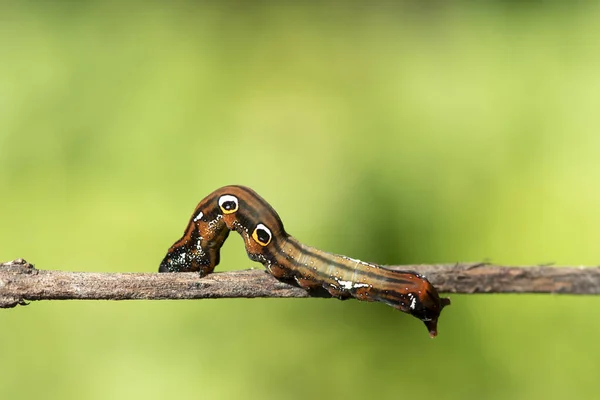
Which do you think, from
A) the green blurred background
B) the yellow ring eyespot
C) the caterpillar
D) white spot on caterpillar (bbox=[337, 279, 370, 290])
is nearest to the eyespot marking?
the caterpillar

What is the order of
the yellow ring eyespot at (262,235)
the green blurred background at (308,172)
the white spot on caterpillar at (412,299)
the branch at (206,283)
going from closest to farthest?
the branch at (206,283) → the white spot on caterpillar at (412,299) → the yellow ring eyespot at (262,235) → the green blurred background at (308,172)

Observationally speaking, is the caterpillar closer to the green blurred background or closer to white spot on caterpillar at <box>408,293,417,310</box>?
white spot on caterpillar at <box>408,293,417,310</box>

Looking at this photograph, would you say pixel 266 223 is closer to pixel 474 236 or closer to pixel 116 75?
pixel 474 236

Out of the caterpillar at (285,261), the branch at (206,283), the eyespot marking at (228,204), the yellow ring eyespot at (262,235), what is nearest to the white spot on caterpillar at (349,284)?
the caterpillar at (285,261)

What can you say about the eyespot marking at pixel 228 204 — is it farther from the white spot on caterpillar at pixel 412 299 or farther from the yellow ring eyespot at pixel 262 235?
the white spot on caterpillar at pixel 412 299

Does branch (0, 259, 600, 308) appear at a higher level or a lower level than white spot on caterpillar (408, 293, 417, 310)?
higher

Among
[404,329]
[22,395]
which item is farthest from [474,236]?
[22,395]

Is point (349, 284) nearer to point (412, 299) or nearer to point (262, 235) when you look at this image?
point (412, 299)
